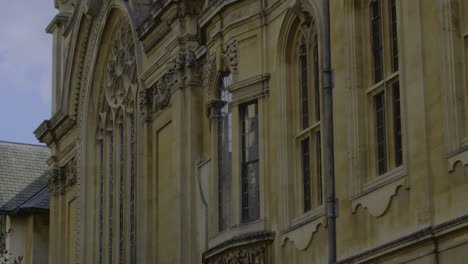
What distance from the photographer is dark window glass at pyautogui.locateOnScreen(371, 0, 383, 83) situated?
24.4 m

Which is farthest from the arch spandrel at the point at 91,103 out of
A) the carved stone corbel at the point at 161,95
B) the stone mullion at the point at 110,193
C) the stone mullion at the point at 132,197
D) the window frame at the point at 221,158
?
the window frame at the point at 221,158

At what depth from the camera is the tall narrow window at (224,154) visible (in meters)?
29.0

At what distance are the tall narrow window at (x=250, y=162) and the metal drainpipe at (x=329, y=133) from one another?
3050mm

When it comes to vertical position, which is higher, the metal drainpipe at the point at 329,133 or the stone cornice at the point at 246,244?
the metal drainpipe at the point at 329,133

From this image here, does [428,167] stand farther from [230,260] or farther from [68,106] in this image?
[68,106]

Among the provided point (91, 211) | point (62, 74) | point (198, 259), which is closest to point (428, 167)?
point (198, 259)

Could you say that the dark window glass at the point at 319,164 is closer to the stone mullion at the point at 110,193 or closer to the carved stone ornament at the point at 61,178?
the stone mullion at the point at 110,193

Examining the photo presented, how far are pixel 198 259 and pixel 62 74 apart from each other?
51.7 ft

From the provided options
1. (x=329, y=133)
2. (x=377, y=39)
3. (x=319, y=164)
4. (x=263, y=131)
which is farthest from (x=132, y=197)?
(x=377, y=39)

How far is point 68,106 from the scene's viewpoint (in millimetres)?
44000

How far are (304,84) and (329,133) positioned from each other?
2592 millimetres

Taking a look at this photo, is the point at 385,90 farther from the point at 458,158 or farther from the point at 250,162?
the point at 250,162

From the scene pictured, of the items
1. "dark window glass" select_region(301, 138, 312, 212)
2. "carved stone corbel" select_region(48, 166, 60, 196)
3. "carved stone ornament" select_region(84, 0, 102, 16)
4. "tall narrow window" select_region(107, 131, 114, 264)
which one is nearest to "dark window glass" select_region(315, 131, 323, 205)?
"dark window glass" select_region(301, 138, 312, 212)

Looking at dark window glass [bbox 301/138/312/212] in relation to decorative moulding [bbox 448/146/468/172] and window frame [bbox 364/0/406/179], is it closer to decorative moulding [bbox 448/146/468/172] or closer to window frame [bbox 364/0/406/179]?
window frame [bbox 364/0/406/179]
